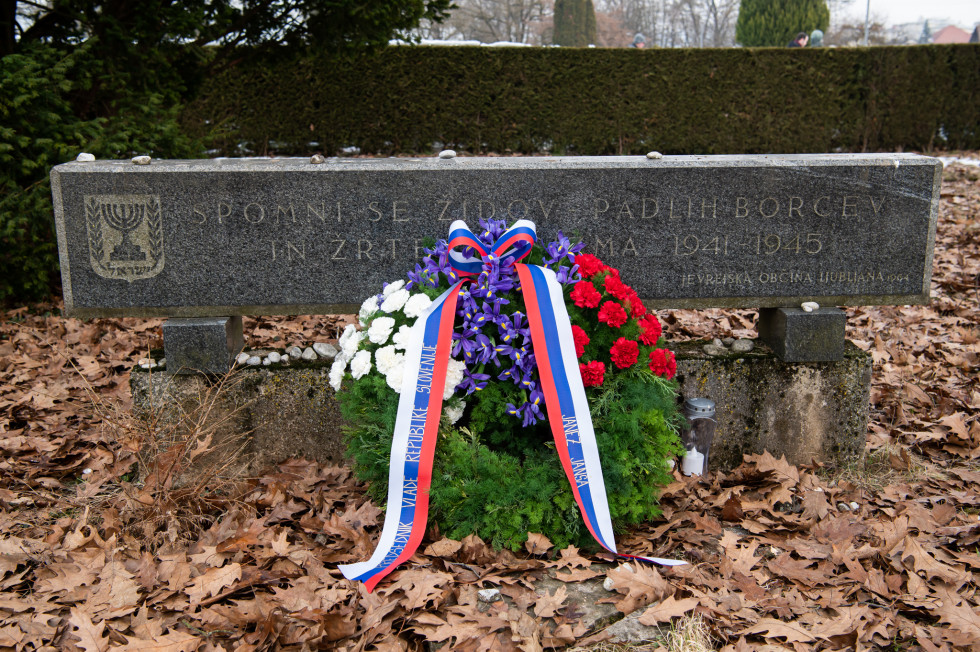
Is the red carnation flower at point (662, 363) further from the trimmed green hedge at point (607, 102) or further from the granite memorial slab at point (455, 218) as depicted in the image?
the trimmed green hedge at point (607, 102)

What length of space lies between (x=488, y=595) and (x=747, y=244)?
6.50 ft

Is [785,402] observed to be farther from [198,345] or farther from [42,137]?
[42,137]

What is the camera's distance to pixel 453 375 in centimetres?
285

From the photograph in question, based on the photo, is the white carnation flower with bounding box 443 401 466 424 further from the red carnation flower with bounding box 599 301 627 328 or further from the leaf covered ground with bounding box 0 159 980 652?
the red carnation flower with bounding box 599 301 627 328

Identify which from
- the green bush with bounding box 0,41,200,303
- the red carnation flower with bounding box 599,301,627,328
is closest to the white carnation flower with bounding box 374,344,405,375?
the red carnation flower with bounding box 599,301,627,328

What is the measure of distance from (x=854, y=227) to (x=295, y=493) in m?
2.76

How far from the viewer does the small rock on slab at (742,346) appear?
360 cm

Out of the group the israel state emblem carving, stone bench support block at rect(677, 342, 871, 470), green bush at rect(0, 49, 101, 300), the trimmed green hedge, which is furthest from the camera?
the trimmed green hedge

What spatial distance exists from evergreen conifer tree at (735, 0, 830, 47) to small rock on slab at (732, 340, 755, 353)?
26.6m

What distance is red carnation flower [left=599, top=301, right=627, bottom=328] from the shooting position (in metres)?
2.89

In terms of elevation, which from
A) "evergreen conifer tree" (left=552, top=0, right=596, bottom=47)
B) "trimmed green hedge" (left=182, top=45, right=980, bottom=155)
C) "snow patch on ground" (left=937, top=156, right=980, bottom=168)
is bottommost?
"snow patch on ground" (left=937, top=156, right=980, bottom=168)

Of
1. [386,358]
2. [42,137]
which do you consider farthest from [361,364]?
[42,137]

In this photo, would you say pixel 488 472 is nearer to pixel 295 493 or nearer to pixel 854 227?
pixel 295 493

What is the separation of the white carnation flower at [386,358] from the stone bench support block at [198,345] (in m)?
0.89
